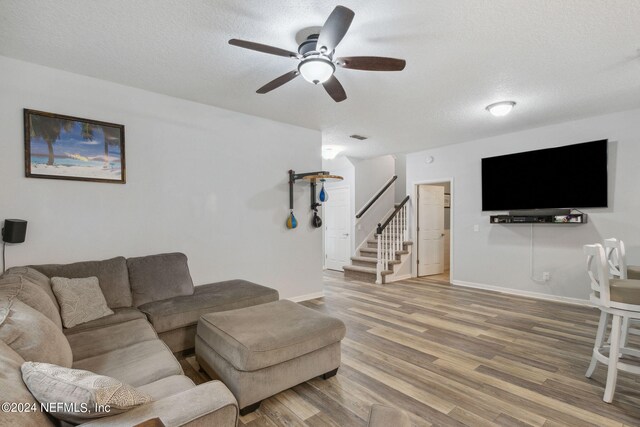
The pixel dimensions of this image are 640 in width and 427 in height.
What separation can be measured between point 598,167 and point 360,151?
3813 millimetres

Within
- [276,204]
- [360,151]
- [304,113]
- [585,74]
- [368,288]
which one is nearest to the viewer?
[585,74]

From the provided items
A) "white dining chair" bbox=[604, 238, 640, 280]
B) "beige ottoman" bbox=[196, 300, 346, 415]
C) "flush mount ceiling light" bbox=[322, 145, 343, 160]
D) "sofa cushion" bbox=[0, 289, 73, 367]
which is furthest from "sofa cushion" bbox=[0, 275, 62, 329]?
"flush mount ceiling light" bbox=[322, 145, 343, 160]

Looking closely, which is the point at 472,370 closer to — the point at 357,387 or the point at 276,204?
the point at 357,387

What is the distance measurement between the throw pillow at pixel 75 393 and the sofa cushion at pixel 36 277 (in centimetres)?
145

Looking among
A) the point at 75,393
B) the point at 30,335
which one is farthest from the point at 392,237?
the point at 75,393

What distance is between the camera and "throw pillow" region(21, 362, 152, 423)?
38.5 inches

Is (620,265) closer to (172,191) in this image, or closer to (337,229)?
(172,191)

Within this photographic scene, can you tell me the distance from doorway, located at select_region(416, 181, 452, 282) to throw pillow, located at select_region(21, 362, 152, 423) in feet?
20.1

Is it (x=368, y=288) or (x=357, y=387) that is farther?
(x=368, y=288)

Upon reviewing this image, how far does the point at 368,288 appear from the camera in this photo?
5.57 metres

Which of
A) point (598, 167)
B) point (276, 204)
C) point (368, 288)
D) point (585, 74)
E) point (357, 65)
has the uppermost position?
point (585, 74)

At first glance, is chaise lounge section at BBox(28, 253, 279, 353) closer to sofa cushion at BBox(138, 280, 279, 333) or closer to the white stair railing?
sofa cushion at BBox(138, 280, 279, 333)

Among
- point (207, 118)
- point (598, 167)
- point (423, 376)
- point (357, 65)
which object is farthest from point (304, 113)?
point (598, 167)

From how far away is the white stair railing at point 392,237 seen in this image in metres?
6.14
